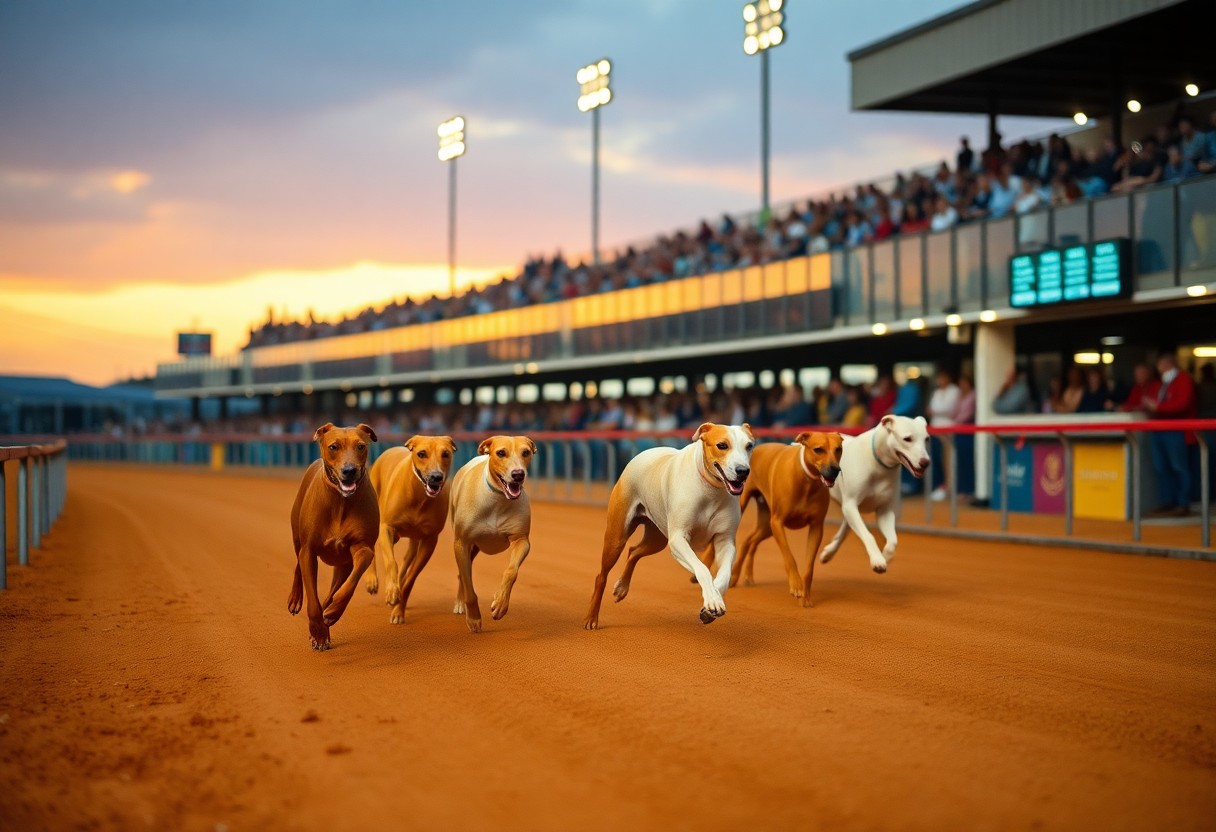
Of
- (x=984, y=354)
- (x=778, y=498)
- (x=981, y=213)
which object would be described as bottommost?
(x=778, y=498)

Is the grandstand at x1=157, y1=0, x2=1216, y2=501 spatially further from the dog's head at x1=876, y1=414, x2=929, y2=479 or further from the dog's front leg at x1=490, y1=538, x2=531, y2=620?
the dog's front leg at x1=490, y1=538, x2=531, y2=620

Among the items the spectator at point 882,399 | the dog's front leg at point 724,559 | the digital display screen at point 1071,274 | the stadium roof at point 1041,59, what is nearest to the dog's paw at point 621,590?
the dog's front leg at point 724,559

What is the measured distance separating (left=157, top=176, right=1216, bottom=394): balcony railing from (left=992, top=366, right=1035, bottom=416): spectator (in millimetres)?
1179

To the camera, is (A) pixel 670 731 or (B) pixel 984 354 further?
(B) pixel 984 354

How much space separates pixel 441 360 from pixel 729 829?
34751mm

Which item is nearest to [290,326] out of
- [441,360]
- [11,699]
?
[441,360]

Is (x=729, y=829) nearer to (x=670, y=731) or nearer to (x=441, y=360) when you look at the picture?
(x=670, y=731)

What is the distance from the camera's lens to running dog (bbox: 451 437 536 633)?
24.3 feet

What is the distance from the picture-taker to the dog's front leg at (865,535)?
28.3 ft

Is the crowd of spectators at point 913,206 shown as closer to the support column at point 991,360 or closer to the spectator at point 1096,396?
the support column at point 991,360

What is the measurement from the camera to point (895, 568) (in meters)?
11.1

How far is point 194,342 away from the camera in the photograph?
8638 cm

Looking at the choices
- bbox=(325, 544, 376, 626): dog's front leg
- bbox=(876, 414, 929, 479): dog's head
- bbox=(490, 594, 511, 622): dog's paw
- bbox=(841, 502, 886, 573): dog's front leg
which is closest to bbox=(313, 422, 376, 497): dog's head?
bbox=(325, 544, 376, 626): dog's front leg

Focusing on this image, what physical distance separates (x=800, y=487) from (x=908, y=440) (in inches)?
39.6
